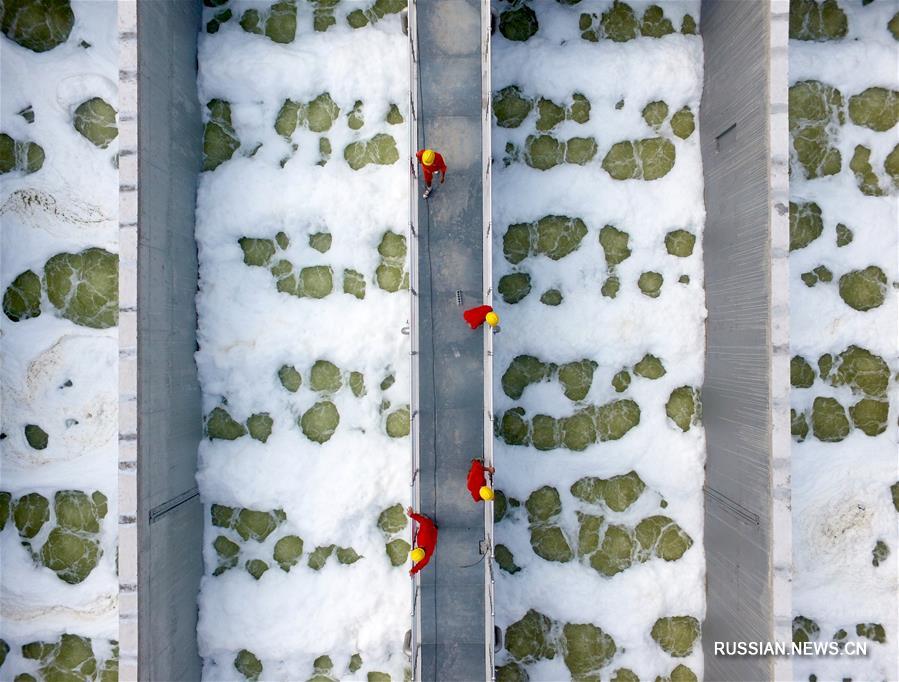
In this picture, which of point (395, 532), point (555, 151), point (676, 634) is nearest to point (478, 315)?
point (555, 151)

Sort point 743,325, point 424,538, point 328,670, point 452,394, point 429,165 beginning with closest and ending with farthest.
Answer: point 429,165, point 424,538, point 743,325, point 452,394, point 328,670

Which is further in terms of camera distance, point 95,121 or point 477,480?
point 95,121

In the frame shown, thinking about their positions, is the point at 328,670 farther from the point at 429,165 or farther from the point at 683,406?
the point at 429,165

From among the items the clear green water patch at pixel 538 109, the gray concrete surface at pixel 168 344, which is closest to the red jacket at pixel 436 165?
the clear green water patch at pixel 538 109

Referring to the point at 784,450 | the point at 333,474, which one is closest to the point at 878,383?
the point at 784,450

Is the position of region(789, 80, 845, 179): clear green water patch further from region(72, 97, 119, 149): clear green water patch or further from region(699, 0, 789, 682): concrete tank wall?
region(72, 97, 119, 149): clear green water patch
